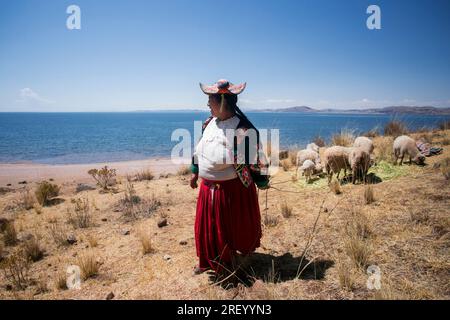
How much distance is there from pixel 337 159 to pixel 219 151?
3610 mm

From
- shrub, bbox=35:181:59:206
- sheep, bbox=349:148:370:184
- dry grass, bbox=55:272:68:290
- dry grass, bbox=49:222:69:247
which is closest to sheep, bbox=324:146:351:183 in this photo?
sheep, bbox=349:148:370:184

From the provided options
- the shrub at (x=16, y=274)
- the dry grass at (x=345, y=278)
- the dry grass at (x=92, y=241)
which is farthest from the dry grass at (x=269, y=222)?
the shrub at (x=16, y=274)

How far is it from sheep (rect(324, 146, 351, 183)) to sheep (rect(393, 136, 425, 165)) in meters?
1.34

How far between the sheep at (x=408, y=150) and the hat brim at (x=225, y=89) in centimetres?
467

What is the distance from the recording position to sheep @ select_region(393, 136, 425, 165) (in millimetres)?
5645

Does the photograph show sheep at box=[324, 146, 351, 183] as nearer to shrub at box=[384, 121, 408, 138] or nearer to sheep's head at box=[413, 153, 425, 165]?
sheep's head at box=[413, 153, 425, 165]

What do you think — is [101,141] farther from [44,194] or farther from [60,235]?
[60,235]

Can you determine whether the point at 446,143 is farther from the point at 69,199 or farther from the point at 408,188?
the point at 69,199

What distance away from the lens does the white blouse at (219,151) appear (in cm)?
265

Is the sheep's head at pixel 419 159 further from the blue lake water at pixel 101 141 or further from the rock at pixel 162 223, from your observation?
the rock at pixel 162 223

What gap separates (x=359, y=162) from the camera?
513cm
